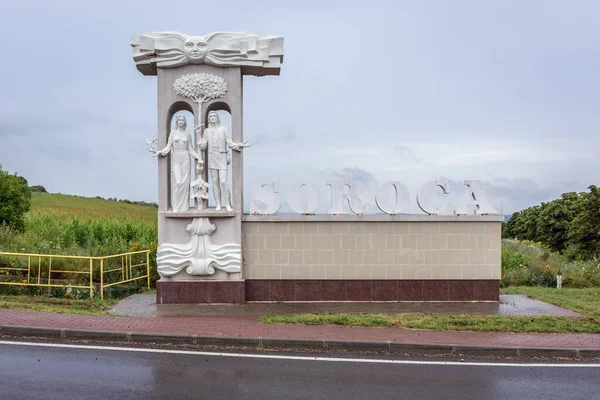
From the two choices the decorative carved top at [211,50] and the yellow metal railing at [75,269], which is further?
the yellow metal railing at [75,269]

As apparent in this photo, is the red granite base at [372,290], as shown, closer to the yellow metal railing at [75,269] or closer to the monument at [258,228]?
the monument at [258,228]

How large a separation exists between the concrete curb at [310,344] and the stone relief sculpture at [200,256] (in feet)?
14.6

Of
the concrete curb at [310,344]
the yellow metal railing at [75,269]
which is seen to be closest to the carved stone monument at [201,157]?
the yellow metal railing at [75,269]

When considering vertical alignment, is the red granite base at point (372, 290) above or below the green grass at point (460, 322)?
above

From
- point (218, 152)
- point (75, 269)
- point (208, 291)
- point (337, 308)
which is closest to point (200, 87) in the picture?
point (218, 152)

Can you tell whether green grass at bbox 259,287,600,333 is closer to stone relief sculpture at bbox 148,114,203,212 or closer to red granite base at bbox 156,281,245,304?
red granite base at bbox 156,281,245,304

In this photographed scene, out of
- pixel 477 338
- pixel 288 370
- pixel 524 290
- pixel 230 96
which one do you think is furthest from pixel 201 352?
pixel 524 290

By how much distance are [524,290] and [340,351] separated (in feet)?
34.1

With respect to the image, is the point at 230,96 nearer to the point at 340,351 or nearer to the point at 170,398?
the point at 340,351

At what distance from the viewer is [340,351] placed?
9.98 m

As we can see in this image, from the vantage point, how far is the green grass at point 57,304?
42.8 ft

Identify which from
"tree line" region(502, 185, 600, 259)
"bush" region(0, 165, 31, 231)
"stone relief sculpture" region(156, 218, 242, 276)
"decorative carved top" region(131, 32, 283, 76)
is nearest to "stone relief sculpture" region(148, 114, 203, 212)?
"stone relief sculpture" region(156, 218, 242, 276)

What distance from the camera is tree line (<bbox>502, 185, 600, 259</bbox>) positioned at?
46553 millimetres

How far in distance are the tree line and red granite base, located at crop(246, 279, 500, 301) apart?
2548 cm
